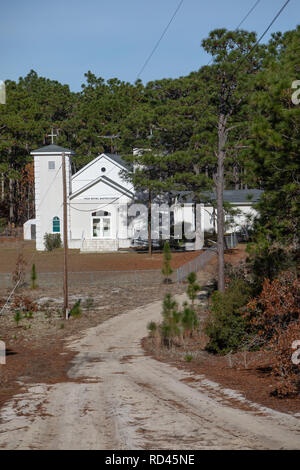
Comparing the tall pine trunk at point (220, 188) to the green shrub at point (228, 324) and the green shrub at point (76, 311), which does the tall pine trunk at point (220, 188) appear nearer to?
the green shrub at point (228, 324)

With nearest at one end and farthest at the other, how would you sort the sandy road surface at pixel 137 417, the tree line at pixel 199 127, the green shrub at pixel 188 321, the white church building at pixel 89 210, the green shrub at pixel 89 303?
the sandy road surface at pixel 137 417 → the tree line at pixel 199 127 → the green shrub at pixel 188 321 → the green shrub at pixel 89 303 → the white church building at pixel 89 210

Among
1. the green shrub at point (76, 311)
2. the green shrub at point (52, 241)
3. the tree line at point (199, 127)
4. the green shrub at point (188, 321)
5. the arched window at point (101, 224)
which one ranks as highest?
the tree line at point (199, 127)

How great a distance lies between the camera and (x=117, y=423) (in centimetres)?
1095

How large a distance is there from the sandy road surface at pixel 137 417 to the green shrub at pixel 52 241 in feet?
124

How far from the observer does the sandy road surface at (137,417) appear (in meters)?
9.55

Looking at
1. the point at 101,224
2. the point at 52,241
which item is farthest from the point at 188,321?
the point at 52,241

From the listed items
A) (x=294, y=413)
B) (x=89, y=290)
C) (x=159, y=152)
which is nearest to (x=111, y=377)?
→ (x=294, y=413)

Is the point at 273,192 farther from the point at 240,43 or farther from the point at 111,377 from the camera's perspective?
the point at 240,43

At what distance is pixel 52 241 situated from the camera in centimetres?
5562

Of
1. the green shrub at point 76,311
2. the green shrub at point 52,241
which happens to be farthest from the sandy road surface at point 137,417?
the green shrub at point 52,241

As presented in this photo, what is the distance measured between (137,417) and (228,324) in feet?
27.7

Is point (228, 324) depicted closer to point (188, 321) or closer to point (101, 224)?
point (188, 321)

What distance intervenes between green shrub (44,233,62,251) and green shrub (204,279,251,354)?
3700 centimetres
